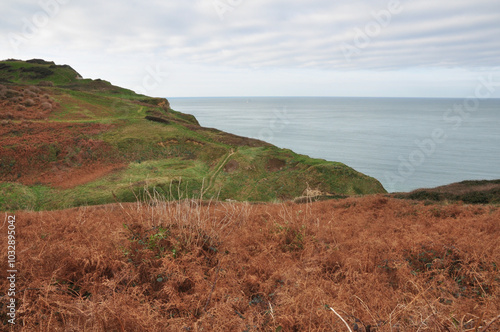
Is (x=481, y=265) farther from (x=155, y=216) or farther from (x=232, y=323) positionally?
(x=155, y=216)

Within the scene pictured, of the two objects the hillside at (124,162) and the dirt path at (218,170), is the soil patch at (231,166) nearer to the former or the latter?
the hillside at (124,162)

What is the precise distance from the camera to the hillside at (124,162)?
27.0m

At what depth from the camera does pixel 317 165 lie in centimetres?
3434

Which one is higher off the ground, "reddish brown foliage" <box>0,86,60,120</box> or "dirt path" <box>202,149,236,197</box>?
"reddish brown foliage" <box>0,86,60,120</box>

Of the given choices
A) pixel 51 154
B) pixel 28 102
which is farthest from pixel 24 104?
pixel 51 154

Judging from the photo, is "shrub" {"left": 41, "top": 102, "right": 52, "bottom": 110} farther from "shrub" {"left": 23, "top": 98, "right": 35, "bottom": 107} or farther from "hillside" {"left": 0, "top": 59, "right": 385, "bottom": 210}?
"shrub" {"left": 23, "top": 98, "right": 35, "bottom": 107}

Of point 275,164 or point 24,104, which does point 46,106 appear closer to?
point 24,104

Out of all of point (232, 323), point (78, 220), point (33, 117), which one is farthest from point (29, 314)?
point (33, 117)

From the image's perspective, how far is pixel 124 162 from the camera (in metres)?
32.4

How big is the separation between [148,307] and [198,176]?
28.6 metres

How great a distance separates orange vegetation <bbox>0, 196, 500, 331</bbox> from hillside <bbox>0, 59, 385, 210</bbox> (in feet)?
61.9

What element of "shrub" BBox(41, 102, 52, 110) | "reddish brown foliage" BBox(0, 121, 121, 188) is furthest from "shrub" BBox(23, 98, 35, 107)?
"reddish brown foliage" BBox(0, 121, 121, 188)

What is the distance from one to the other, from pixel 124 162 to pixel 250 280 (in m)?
31.3

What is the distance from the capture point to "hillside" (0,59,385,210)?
26984 millimetres
